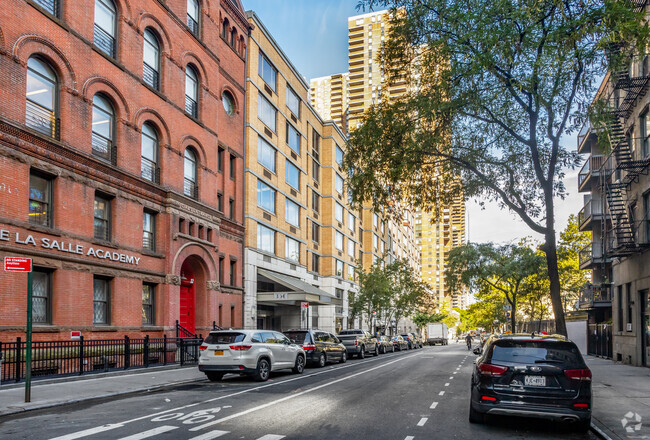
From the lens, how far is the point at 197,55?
29141 millimetres

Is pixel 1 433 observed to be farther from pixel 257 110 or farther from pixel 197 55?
pixel 257 110

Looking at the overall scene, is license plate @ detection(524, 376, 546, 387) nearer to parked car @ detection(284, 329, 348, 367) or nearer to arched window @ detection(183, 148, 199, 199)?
parked car @ detection(284, 329, 348, 367)

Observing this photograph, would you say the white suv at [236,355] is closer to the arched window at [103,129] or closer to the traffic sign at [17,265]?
the traffic sign at [17,265]

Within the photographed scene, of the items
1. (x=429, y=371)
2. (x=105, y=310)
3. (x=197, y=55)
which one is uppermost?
(x=197, y=55)

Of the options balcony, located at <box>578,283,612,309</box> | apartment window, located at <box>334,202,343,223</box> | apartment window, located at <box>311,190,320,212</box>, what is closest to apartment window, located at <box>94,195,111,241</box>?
balcony, located at <box>578,283,612,309</box>

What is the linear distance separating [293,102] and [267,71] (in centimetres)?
622

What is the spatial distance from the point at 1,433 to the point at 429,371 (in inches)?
622

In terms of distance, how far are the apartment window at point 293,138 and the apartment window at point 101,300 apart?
2451cm

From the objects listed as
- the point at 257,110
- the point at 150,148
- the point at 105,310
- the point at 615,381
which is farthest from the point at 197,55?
the point at 615,381

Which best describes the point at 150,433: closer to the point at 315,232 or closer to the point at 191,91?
the point at 191,91

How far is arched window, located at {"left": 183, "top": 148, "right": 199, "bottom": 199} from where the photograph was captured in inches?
1112

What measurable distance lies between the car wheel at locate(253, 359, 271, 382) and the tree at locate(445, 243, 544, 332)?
29.6 meters

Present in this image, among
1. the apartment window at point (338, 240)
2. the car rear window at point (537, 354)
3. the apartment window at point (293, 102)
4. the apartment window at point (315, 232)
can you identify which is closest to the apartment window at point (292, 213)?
the apartment window at point (315, 232)

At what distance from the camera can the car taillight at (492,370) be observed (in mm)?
9406
